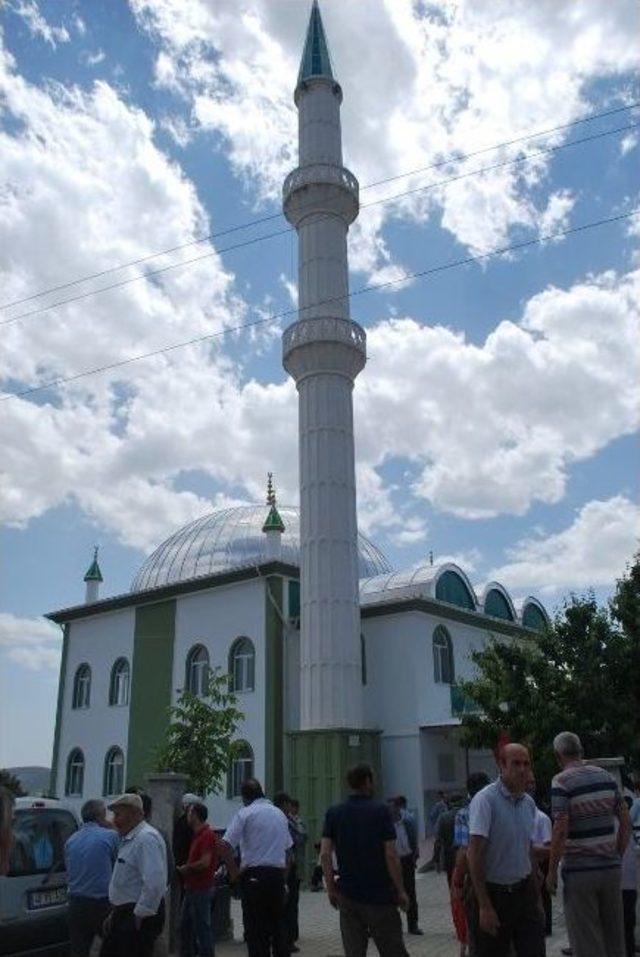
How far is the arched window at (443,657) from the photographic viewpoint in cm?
2380

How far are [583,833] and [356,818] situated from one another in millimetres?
1326

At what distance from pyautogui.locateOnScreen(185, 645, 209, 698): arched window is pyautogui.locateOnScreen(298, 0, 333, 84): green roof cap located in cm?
1728

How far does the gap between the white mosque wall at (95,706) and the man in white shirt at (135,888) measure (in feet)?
71.3

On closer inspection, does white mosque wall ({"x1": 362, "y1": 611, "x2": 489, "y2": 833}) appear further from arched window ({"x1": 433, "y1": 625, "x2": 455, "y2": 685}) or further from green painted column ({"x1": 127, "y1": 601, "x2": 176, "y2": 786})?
green painted column ({"x1": 127, "y1": 601, "x2": 176, "y2": 786})

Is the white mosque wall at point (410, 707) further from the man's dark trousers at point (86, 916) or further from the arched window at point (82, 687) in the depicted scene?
the man's dark trousers at point (86, 916)

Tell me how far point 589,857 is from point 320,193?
22.4 meters

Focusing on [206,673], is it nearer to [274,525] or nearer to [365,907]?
[274,525]

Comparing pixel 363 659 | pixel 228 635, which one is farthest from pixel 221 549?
pixel 363 659

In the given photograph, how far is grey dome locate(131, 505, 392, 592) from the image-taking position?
27.4 m

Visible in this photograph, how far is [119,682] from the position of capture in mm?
27062

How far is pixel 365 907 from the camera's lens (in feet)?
16.7

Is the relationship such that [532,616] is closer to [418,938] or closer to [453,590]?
[453,590]

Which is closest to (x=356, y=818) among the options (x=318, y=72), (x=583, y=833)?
(x=583, y=833)

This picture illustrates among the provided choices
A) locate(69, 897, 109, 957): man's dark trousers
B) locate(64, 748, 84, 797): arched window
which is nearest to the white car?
locate(69, 897, 109, 957): man's dark trousers
